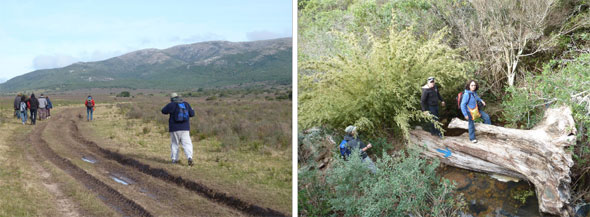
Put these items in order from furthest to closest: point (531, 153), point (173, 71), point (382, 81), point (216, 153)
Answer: point (216, 153)
point (173, 71)
point (382, 81)
point (531, 153)

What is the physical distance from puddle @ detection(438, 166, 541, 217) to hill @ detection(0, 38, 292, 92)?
2.26m

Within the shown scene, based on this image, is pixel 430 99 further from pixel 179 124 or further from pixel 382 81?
pixel 179 124

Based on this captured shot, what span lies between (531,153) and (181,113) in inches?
95.4

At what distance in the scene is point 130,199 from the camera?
2.82 m

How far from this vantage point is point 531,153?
2.53 m

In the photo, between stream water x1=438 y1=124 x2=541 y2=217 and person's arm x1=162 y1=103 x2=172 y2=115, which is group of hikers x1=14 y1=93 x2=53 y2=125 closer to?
person's arm x1=162 y1=103 x2=172 y2=115

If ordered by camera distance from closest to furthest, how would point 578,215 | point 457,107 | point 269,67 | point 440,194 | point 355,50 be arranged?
point 578,215 → point 440,194 → point 457,107 → point 355,50 → point 269,67

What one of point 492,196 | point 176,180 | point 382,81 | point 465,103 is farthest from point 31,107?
point 492,196

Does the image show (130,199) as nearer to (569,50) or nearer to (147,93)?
(147,93)

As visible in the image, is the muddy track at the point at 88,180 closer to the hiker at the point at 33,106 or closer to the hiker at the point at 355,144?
the hiker at the point at 33,106

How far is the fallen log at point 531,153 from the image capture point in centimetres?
Result: 242

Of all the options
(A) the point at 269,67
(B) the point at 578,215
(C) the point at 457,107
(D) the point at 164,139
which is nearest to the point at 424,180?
(C) the point at 457,107

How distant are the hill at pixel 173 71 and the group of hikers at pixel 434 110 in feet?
4.49

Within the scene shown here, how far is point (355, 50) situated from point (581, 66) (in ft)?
5.07
